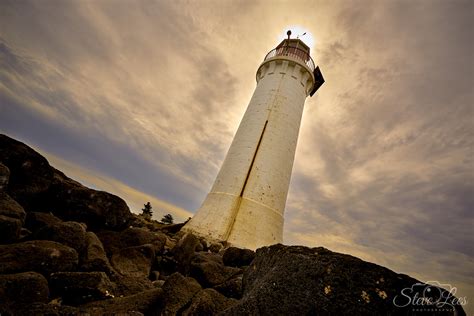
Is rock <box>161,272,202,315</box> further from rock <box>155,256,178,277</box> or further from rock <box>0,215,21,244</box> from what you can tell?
rock <box>0,215,21,244</box>

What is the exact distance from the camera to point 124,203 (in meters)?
5.47

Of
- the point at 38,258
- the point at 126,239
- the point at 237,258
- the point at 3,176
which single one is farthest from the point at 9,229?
the point at 237,258

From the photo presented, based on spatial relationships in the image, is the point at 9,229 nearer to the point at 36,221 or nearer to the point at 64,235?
the point at 64,235

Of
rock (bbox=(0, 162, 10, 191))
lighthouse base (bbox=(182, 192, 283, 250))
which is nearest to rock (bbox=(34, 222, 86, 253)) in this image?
rock (bbox=(0, 162, 10, 191))

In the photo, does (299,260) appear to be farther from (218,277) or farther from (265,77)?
(265,77)

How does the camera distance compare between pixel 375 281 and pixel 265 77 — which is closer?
pixel 375 281

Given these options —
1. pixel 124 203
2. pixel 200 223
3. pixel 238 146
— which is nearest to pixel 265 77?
Answer: pixel 238 146

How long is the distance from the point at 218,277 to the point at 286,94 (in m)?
8.68

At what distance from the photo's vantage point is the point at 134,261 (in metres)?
4.05

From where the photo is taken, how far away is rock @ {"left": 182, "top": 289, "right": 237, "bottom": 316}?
264 cm

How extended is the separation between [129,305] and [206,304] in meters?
0.80

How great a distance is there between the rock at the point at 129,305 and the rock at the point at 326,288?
0.98 meters

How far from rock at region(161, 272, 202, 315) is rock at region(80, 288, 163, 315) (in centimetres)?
9

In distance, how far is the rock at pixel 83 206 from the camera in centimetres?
475
